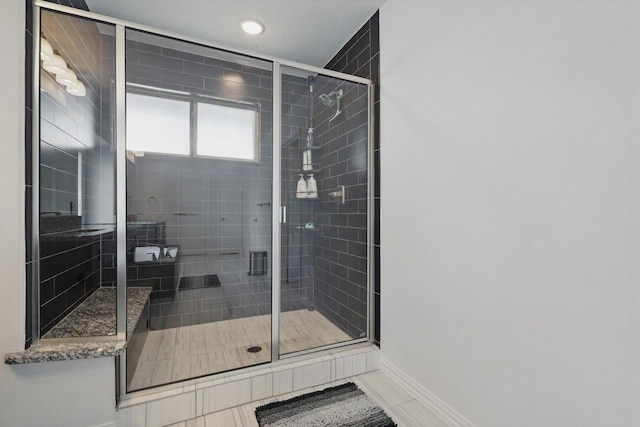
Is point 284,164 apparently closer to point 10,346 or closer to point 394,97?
point 394,97

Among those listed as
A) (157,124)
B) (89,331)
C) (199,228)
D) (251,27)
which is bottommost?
(89,331)

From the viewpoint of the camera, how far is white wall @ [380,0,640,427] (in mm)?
985

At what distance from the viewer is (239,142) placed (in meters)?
2.10

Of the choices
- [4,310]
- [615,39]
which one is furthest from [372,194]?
[4,310]

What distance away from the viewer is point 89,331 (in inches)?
62.1

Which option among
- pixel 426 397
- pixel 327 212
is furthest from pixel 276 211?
pixel 426 397

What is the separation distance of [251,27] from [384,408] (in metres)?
2.72

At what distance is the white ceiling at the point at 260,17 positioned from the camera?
208 cm

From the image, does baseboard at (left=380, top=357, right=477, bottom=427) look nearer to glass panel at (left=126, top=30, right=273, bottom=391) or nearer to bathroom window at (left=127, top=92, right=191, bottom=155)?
glass panel at (left=126, top=30, right=273, bottom=391)

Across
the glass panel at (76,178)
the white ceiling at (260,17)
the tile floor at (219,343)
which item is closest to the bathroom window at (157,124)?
the glass panel at (76,178)

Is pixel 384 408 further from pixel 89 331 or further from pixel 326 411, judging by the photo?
pixel 89 331

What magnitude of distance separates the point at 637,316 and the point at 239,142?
2080 mm

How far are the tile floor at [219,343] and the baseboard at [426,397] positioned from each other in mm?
352

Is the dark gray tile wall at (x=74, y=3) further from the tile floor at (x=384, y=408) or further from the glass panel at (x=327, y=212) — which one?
the tile floor at (x=384, y=408)
